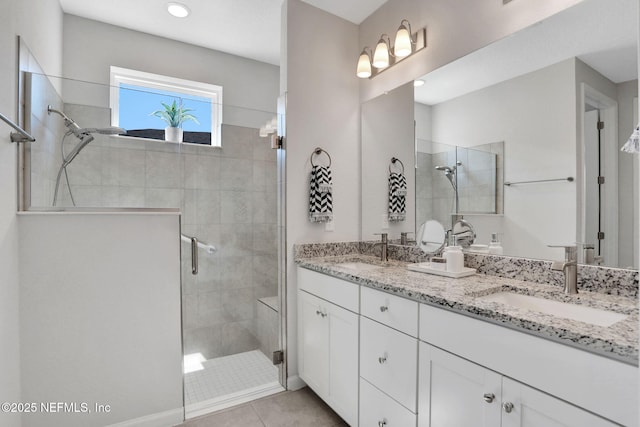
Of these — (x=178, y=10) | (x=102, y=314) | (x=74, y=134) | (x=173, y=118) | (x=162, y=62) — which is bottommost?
(x=102, y=314)

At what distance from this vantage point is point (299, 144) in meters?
2.30

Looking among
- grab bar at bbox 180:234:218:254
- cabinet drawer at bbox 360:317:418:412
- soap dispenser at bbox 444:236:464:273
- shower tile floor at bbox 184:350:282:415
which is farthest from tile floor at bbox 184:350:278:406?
soap dispenser at bbox 444:236:464:273

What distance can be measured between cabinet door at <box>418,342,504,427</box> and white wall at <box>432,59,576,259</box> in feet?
2.39

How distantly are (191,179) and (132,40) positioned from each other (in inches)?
62.5

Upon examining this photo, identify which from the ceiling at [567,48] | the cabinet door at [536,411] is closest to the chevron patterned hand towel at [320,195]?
the ceiling at [567,48]

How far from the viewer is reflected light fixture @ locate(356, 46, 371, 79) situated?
2.38 m

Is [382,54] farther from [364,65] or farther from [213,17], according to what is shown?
[213,17]

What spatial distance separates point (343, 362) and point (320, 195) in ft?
3.53

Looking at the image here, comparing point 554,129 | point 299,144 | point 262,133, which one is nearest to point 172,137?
point 262,133

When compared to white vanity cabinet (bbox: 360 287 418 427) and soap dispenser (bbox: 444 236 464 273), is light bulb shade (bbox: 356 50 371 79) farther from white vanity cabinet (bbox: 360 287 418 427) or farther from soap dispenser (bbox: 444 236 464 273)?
white vanity cabinet (bbox: 360 287 418 427)

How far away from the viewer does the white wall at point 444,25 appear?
1.56 meters

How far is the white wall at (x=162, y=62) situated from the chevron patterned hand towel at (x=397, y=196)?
1.14m

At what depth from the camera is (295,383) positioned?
227 centimetres

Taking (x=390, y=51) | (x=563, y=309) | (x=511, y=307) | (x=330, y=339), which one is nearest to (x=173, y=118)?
(x=390, y=51)
